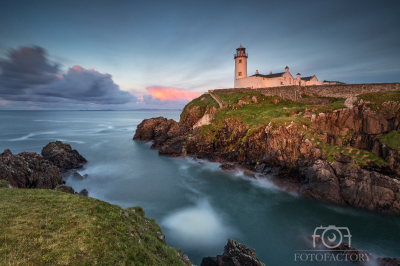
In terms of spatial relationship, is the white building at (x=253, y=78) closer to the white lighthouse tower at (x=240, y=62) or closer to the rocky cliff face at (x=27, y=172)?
the white lighthouse tower at (x=240, y=62)

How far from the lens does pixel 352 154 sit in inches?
769

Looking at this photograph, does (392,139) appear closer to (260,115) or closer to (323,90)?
(260,115)

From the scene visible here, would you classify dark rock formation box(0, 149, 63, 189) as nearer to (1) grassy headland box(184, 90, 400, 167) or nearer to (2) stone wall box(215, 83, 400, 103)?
(1) grassy headland box(184, 90, 400, 167)

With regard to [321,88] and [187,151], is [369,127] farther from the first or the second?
[187,151]

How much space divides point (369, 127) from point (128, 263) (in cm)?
2727

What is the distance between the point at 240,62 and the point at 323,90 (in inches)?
852

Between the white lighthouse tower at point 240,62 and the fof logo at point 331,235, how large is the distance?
41.6 meters

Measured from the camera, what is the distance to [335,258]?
37.6 feet

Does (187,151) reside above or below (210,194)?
above

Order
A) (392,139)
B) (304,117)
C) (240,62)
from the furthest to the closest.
A: (240,62), (304,117), (392,139)

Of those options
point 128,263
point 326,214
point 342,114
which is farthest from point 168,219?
point 342,114

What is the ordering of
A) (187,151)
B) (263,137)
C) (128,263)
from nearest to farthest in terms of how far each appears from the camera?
(128,263)
(263,137)
(187,151)

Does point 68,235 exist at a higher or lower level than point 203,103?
lower

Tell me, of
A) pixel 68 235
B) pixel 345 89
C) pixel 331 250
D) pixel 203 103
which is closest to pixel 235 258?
pixel 331 250
